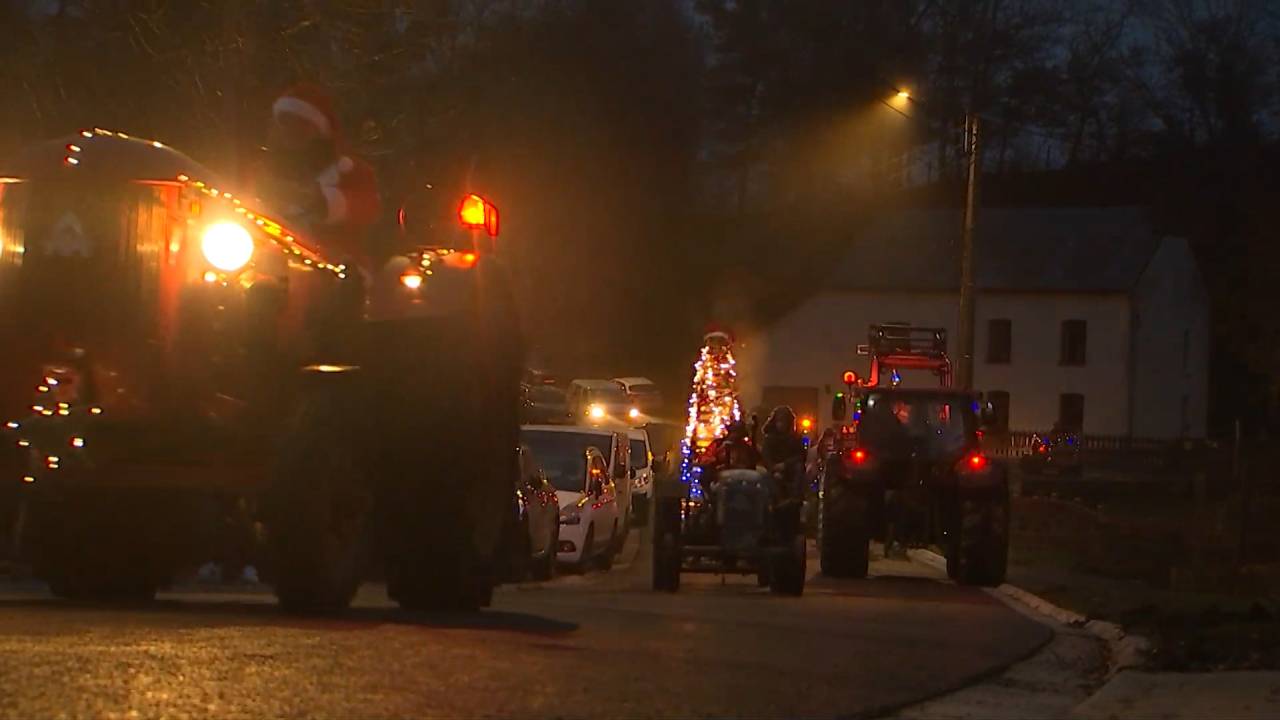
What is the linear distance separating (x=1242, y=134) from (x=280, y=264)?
65450 mm


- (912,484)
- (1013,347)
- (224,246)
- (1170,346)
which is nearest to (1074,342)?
(1013,347)

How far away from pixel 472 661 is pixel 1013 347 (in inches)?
2310

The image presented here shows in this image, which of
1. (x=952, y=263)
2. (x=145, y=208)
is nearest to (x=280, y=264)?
(x=145, y=208)

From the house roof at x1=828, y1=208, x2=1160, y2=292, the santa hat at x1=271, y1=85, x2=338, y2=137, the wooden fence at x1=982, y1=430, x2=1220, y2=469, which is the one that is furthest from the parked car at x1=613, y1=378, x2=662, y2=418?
the santa hat at x1=271, y1=85, x2=338, y2=137

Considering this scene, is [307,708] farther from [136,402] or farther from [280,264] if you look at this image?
[280,264]

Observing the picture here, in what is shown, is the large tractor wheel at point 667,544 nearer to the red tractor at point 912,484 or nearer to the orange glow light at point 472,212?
the red tractor at point 912,484

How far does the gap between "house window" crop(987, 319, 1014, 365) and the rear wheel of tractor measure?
45165 mm

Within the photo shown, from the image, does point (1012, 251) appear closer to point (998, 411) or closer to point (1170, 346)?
point (1170, 346)

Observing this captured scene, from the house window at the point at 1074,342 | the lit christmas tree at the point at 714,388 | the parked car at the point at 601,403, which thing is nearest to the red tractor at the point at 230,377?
the lit christmas tree at the point at 714,388

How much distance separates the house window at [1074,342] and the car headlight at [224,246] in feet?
192

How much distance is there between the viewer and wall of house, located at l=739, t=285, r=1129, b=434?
6444 centimetres

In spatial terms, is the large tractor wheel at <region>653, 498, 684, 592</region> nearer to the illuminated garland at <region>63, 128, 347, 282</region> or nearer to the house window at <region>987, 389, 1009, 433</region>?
the house window at <region>987, 389, 1009, 433</region>

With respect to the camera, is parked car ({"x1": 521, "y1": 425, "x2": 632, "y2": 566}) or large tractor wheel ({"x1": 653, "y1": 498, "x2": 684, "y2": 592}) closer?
large tractor wheel ({"x1": 653, "y1": 498, "x2": 684, "y2": 592})

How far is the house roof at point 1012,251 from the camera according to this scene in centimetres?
6481
